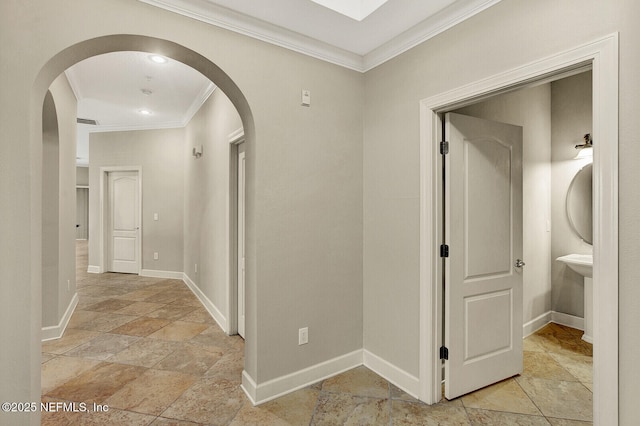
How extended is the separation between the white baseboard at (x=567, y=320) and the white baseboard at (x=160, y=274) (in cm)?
563

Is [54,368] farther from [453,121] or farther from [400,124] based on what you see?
[453,121]

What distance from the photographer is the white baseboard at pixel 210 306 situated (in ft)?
11.4

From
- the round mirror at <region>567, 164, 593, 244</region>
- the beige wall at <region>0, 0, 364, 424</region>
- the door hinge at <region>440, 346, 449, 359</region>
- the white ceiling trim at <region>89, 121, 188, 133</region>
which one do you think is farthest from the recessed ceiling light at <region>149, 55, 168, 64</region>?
the round mirror at <region>567, 164, 593, 244</region>

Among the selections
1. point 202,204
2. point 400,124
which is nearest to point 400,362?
point 400,124

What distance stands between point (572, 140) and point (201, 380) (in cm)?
431

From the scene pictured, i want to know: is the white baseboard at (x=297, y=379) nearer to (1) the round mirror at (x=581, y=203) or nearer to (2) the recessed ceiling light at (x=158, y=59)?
(1) the round mirror at (x=581, y=203)

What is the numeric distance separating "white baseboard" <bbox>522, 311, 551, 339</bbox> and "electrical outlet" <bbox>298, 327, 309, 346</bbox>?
2299 mm

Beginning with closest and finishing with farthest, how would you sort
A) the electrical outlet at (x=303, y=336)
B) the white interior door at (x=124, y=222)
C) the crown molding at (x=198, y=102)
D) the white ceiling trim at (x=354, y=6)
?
the white ceiling trim at (x=354, y=6) → the electrical outlet at (x=303, y=336) → the crown molding at (x=198, y=102) → the white interior door at (x=124, y=222)

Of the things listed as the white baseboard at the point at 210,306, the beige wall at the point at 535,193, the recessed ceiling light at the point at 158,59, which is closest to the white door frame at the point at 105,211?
the white baseboard at the point at 210,306

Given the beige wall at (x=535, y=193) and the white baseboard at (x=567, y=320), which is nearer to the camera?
the beige wall at (x=535, y=193)

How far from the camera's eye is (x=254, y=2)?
6.45 feet

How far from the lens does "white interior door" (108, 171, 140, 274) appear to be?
6.12 meters

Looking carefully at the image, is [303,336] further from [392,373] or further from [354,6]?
[354,6]

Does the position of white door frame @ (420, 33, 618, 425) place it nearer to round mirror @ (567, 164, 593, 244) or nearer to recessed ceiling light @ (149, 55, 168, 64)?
round mirror @ (567, 164, 593, 244)
